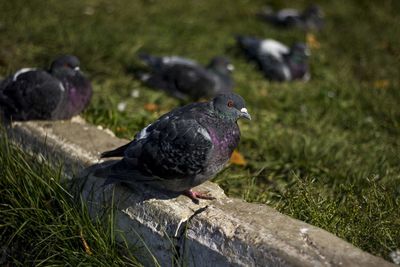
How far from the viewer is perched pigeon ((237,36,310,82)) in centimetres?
661

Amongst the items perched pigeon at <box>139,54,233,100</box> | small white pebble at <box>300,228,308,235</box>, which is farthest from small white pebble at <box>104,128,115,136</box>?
small white pebble at <box>300,228,308,235</box>

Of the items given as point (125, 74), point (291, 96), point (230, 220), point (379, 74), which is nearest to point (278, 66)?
point (291, 96)

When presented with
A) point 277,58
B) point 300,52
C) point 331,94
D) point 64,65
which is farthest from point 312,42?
point 64,65

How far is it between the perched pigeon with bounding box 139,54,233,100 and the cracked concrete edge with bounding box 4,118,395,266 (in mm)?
1995

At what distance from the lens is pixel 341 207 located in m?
3.38

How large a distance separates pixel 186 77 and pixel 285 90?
3.69 ft

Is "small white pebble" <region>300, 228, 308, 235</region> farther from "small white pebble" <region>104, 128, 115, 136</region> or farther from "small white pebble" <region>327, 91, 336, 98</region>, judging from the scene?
"small white pebble" <region>327, 91, 336, 98</region>

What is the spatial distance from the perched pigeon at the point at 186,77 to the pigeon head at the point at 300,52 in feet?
3.05

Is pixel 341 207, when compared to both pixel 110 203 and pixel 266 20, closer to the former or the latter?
pixel 110 203

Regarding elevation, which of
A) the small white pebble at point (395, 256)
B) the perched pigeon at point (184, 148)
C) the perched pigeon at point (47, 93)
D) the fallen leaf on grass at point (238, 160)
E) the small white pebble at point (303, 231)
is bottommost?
the fallen leaf on grass at point (238, 160)

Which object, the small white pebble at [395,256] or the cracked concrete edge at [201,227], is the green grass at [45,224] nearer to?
the cracked concrete edge at [201,227]

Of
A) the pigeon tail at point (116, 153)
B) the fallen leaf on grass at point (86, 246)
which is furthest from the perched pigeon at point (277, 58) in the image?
the fallen leaf on grass at point (86, 246)

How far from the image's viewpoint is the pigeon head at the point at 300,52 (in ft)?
22.1

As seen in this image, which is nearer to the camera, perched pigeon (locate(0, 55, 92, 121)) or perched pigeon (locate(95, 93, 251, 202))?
perched pigeon (locate(95, 93, 251, 202))
